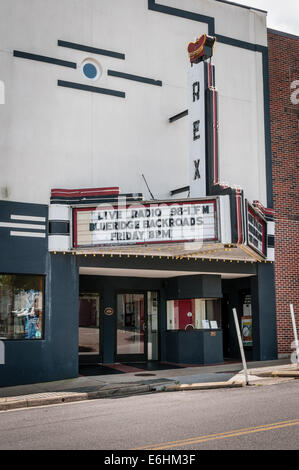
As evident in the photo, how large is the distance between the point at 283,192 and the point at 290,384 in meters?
8.50

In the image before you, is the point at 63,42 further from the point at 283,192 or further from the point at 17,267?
the point at 283,192

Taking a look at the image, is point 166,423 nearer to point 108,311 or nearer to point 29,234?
point 29,234

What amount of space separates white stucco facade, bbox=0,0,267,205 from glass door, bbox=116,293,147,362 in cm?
435

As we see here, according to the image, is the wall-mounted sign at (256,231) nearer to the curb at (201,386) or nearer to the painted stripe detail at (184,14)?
the curb at (201,386)

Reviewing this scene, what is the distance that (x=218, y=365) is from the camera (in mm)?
17875

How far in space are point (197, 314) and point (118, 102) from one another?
762 centimetres

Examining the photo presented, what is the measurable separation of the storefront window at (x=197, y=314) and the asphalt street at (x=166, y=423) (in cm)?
654

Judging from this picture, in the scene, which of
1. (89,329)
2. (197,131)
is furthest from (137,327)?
(197,131)

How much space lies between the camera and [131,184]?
17.0 meters

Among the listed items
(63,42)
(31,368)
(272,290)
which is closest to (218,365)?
(272,290)

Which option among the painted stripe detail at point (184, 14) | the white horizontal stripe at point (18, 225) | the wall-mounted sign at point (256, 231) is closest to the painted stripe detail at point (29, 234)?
the white horizontal stripe at point (18, 225)

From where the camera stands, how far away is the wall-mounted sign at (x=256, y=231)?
1507 centimetres

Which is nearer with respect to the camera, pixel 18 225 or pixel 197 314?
pixel 18 225

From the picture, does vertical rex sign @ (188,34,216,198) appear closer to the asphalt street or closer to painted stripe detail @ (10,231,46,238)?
painted stripe detail @ (10,231,46,238)
